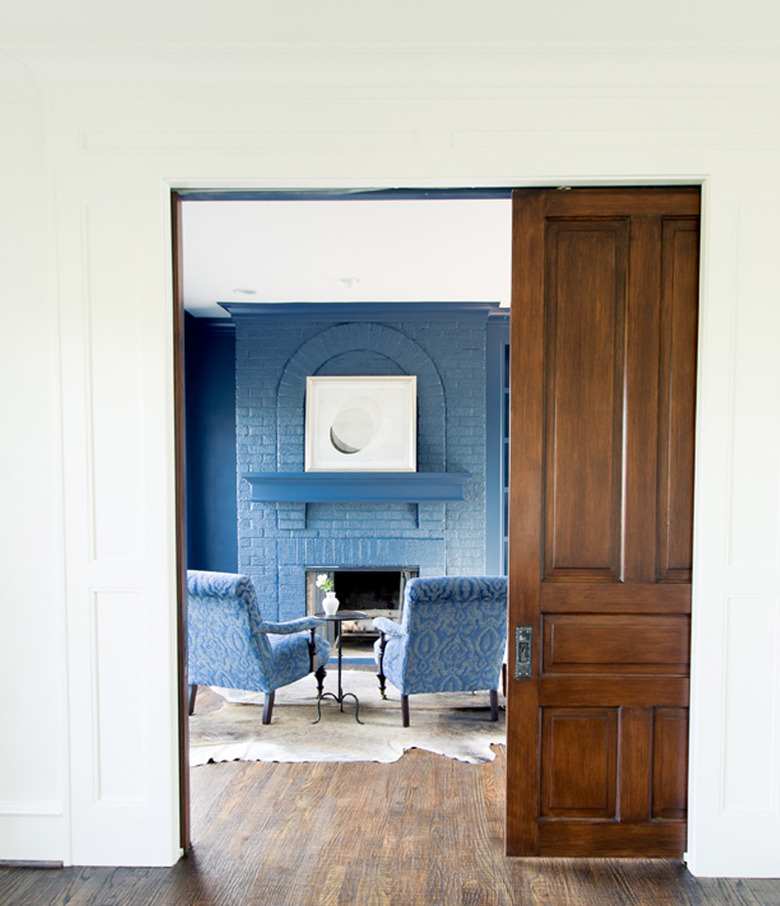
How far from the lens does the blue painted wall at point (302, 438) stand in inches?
222

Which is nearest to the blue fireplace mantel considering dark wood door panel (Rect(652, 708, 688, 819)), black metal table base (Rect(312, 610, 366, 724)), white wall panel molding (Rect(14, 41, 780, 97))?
black metal table base (Rect(312, 610, 366, 724))

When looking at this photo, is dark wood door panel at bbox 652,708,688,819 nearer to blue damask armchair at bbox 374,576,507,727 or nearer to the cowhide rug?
the cowhide rug

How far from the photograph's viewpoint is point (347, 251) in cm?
418

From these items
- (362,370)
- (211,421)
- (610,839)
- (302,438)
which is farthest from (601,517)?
(211,421)

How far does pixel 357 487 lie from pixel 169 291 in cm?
337

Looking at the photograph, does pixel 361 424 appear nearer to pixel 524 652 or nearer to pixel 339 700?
pixel 339 700

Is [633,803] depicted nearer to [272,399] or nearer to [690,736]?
[690,736]

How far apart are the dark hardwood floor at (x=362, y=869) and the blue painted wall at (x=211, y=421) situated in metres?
3.39

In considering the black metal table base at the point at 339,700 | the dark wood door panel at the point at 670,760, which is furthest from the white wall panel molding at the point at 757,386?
the black metal table base at the point at 339,700

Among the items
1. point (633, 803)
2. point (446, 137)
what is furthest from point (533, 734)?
point (446, 137)

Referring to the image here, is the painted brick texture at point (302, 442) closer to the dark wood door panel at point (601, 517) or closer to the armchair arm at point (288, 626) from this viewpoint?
the armchair arm at point (288, 626)

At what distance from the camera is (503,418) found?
5805 mm

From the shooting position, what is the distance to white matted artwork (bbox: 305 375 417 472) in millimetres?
5566

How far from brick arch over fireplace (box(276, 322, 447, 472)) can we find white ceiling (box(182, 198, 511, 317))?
0.35 metres
